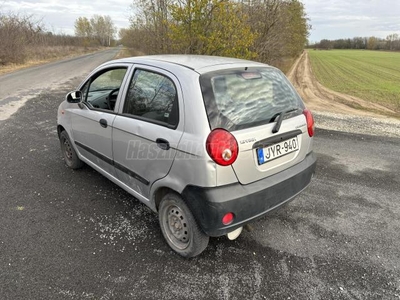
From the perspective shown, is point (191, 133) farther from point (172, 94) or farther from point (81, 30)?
point (81, 30)

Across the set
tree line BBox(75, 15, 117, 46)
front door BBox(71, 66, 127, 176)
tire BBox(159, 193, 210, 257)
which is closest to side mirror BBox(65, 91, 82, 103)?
front door BBox(71, 66, 127, 176)

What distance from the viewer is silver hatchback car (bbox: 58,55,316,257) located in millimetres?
2088

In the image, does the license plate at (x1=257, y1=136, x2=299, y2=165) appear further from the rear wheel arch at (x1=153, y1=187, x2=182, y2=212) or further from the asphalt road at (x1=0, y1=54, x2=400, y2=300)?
the asphalt road at (x1=0, y1=54, x2=400, y2=300)

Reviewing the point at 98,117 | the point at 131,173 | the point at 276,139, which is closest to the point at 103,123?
the point at 98,117

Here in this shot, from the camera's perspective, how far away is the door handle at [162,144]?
2286 millimetres

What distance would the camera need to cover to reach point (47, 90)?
11391 mm

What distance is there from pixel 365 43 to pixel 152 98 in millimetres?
144116

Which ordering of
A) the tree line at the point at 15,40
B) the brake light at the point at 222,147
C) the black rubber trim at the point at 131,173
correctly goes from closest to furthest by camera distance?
the brake light at the point at 222,147 < the black rubber trim at the point at 131,173 < the tree line at the point at 15,40

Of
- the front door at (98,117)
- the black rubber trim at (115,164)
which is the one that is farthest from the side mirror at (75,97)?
the black rubber trim at (115,164)

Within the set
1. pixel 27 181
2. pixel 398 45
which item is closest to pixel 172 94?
pixel 27 181

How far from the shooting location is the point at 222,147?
203cm

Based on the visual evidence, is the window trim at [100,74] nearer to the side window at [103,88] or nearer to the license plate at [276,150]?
the side window at [103,88]

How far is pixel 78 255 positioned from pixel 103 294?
0.54m

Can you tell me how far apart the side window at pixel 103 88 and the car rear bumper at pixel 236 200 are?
1549 mm
